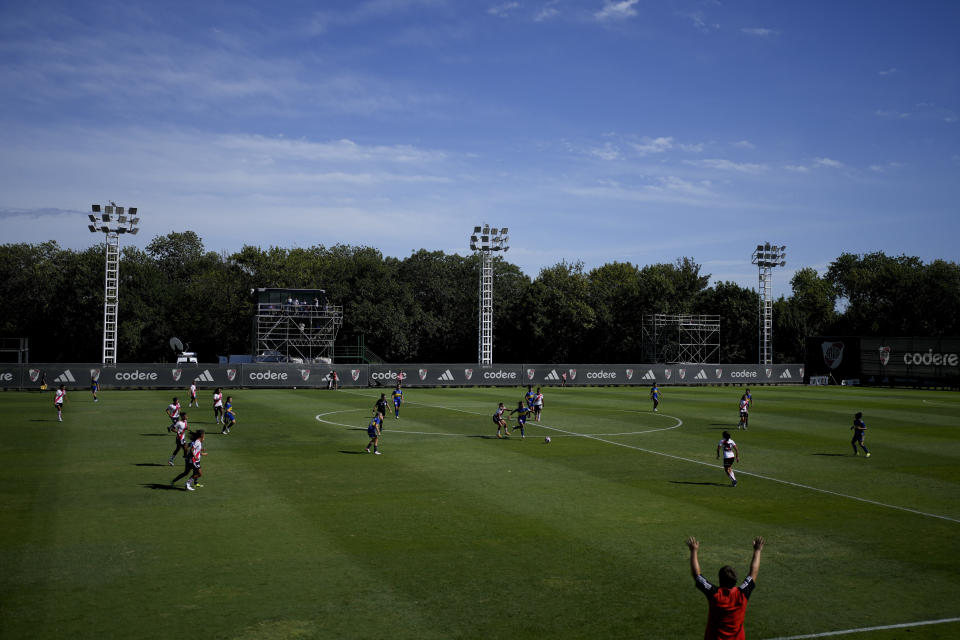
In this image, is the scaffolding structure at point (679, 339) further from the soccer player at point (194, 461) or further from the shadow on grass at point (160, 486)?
the shadow on grass at point (160, 486)

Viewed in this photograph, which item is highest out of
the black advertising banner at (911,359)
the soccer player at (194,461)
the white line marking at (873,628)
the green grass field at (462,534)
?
the black advertising banner at (911,359)

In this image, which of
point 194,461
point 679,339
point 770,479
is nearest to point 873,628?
point 770,479

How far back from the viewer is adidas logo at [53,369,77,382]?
192 feet

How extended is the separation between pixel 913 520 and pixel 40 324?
110550 mm

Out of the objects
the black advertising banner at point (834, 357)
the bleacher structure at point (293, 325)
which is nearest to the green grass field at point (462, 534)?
the bleacher structure at point (293, 325)

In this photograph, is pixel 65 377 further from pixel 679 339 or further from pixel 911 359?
pixel 911 359

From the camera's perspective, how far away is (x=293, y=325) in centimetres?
8512

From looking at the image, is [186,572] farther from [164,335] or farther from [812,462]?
[164,335]

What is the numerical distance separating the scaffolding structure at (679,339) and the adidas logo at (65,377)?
5910cm

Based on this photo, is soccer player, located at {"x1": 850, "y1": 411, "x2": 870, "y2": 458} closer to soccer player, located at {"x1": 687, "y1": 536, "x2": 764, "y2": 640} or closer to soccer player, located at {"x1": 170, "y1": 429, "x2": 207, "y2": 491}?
soccer player, located at {"x1": 687, "y1": 536, "x2": 764, "y2": 640}

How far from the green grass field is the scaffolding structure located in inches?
2220

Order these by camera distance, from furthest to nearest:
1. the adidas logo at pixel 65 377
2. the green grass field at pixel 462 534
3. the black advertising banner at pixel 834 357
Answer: the black advertising banner at pixel 834 357
the adidas logo at pixel 65 377
the green grass field at pixel 462 534

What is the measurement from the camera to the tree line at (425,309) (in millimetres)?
98125

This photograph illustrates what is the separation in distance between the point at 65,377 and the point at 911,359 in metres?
81.0
